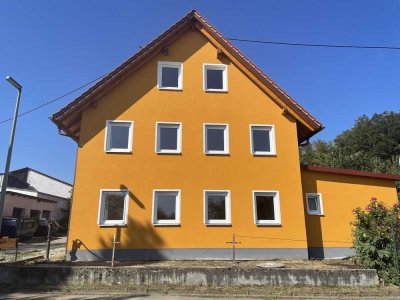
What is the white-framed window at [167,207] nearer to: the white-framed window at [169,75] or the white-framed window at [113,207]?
the white-framed window at [113,207]

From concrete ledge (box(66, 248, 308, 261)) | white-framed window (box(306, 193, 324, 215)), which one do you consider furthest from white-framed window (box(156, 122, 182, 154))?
white-framed window (box(306, 193, 324, 215))

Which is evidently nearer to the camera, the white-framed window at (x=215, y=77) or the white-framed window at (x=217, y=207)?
the white-framed window at (x=217, y=207)

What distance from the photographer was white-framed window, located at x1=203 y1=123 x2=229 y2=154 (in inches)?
607

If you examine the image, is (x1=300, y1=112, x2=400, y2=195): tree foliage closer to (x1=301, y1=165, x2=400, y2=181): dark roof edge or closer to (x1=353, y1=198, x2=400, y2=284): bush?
(x1=301, y1=165, x2=400, y2=181): dark roof edge

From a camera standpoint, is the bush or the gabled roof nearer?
the bush

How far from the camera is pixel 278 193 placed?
49.2ft

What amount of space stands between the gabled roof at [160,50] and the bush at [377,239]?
195 inches

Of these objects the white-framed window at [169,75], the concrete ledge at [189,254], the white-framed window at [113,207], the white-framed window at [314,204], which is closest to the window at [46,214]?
the concrete ledge at [189,254]

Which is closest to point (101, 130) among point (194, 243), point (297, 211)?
point (194, 243)

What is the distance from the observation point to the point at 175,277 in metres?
10.7

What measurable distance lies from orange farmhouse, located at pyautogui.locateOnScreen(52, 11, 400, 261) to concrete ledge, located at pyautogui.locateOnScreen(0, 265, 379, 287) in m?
2.95

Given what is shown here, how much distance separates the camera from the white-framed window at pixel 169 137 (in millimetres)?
15242

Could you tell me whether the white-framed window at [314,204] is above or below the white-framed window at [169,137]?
below

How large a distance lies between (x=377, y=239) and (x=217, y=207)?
240 inches
